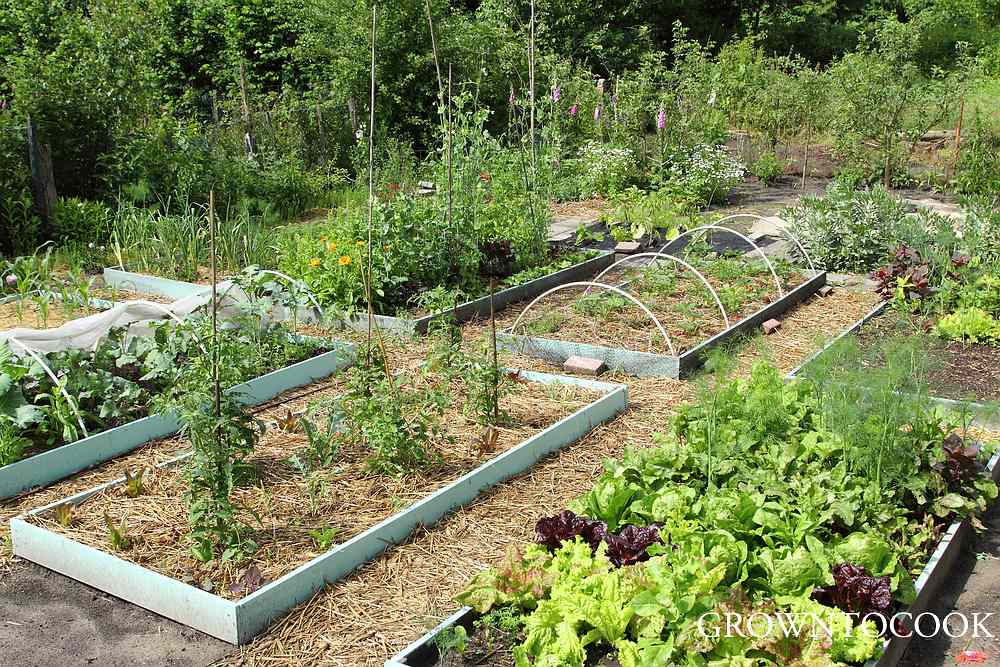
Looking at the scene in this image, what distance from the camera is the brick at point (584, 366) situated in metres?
5.92

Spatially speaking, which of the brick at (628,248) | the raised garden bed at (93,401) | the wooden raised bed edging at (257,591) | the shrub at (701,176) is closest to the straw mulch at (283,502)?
the wooden raised bed edging at (257,591)

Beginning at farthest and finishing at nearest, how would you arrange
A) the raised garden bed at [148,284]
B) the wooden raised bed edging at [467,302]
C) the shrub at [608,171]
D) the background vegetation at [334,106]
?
1. the shrub at [608,171]
2. the background vegetation at [334,106]
3. the raised garden bed at [148,284]
4. the wooden raised bed edging at [467,302]

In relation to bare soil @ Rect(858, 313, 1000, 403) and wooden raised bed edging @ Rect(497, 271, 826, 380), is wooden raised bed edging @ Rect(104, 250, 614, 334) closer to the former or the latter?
wooden raised bed edging @ Rect(497, 271, 826, 380)

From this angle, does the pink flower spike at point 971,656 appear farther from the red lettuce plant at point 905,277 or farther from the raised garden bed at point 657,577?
the red lettuce plant at point 905,277

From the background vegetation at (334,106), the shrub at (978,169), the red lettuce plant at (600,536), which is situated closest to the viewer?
the red lettuce plant at (600,536)

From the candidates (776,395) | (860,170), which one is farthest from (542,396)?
(860,170)

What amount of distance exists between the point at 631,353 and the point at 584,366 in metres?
0.32

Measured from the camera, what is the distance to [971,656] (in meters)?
3.24

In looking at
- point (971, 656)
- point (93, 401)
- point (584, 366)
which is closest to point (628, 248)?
point (584, 366)

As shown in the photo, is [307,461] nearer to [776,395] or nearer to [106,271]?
[776,395]

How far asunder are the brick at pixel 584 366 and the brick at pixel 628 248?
323cm

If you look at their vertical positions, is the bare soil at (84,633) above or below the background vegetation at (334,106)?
below

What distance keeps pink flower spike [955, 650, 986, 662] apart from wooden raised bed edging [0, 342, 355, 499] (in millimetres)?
2993

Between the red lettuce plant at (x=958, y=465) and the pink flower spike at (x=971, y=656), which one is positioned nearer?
the pink flower spike at (x=971, y=656)
